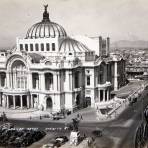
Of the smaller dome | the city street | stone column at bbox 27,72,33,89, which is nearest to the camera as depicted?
the city street

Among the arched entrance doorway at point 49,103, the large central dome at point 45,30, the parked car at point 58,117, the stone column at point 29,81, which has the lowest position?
the parked car at point 58,117

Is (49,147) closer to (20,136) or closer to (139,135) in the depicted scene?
(20,136)

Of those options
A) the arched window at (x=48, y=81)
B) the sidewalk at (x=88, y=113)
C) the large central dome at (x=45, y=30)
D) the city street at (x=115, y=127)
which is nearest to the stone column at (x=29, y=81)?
the arched window at (x=48, y=81)

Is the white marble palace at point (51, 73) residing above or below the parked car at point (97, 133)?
above

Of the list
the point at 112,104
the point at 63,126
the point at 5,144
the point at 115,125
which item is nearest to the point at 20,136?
the point at 5,144

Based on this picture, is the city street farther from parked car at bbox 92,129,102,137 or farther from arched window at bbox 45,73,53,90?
arched window at bbox 45,73,53,90

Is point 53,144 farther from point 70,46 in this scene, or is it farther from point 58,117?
point 70,46

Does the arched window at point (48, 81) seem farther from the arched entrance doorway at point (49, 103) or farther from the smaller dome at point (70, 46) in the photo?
the smaller dome at point (70, 46)

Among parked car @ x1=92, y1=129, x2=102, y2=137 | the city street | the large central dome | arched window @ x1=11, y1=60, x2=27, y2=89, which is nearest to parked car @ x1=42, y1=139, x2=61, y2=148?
the city street
